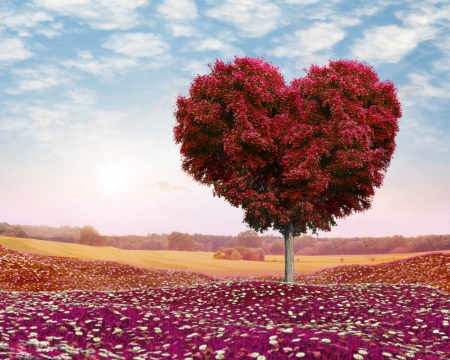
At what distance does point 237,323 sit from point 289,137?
31.4 ft

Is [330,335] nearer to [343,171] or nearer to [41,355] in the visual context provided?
[41,355]

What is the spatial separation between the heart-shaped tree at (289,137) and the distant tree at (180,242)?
28189 mm

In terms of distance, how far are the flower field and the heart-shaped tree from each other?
4.35 metres

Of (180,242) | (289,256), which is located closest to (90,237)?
(180,242)

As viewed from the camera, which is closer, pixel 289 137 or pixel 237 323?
pixel 237 323

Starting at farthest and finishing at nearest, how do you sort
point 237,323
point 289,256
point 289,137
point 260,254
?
1. point 260,254
2. point 289,256
3. point 289,137
4. point 237,323

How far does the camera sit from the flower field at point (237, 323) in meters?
9.71

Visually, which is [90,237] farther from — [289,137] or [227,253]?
[289,137]

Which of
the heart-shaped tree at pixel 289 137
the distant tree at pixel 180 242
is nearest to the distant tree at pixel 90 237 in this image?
the distant tree at pixel 180 242

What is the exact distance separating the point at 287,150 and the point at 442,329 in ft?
33.8

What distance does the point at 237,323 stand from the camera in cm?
1408

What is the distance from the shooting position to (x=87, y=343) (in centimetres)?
1115

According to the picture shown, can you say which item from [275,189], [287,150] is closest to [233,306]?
[275,189]

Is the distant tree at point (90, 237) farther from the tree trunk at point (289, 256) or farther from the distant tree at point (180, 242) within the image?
the tree trunk at point (289, 256)
